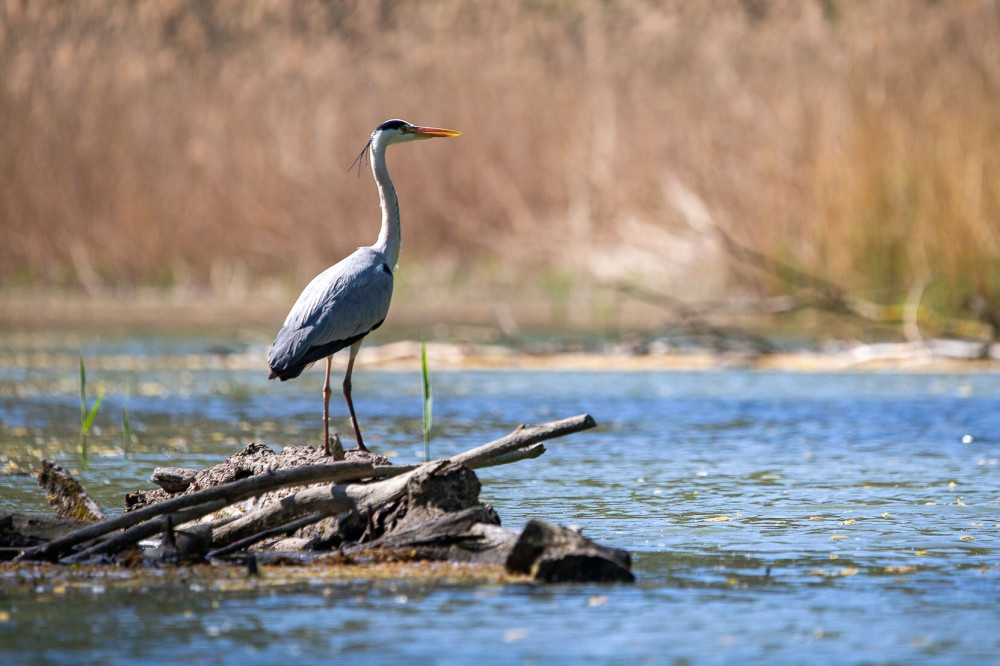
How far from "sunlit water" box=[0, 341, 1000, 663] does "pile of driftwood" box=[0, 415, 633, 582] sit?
0.16 m

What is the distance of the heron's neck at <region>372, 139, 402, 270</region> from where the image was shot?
7.04m

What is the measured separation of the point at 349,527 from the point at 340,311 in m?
1.43

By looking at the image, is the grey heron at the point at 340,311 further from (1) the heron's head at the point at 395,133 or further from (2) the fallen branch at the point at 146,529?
(2) the fallen branch at the point at 146,529

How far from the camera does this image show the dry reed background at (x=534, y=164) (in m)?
13.7

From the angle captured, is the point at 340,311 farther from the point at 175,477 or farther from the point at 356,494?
the point at 356,494

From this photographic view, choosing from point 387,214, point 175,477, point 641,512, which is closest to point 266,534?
point 175,477

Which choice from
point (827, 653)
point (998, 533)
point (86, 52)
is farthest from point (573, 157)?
point (827, 653)

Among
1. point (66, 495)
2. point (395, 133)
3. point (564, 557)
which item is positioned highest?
point (395, 133)

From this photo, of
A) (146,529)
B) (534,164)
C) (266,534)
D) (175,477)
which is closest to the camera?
(146,529)

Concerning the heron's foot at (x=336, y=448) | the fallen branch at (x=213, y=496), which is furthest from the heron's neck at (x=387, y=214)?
the fallen branch at (x=213, y=496)

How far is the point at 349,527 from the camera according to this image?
5.30m

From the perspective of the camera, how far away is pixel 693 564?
5.17m

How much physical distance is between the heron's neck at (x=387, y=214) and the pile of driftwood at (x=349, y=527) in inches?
69.0

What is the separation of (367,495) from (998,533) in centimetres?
221
